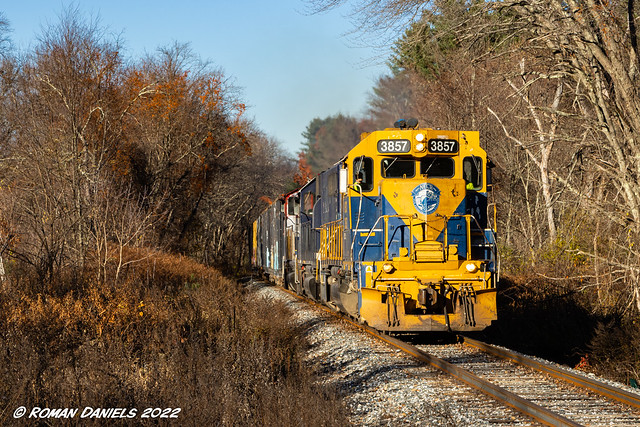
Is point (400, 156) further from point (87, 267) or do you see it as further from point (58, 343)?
point (87, 267)

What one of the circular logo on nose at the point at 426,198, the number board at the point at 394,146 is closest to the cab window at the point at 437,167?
the circular logo on nose at the point at 426,198

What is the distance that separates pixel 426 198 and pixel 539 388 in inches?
149

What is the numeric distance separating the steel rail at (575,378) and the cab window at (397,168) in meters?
3.05

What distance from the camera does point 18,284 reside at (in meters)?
11.6

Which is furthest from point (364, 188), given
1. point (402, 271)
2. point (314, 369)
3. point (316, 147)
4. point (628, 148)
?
point (316, 147)

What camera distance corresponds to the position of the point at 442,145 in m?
10.8

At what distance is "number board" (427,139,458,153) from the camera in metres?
10.7

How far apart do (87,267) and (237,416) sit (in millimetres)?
9964

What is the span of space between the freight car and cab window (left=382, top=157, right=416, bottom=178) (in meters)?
0.02

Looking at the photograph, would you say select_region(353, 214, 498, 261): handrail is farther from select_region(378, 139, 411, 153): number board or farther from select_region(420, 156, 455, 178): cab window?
select_region(378, 139, 411, 153): number board

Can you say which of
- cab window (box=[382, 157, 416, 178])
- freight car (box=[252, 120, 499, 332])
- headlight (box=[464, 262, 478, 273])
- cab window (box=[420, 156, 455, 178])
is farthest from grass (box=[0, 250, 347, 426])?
cab window (box=[420, 156, 455, 178])

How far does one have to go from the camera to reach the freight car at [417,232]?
10164 millimetres

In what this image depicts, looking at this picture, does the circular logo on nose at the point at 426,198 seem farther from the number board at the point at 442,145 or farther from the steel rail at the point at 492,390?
the steel rail at the point at 492,390

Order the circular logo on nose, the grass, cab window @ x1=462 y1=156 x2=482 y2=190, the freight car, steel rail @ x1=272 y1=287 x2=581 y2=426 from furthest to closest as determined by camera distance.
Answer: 1. cab window @ x1=462 y1=156 x2=482 y2=190
2. the circular logo on nose
3. the freight car
4. steel rail @ x1=272 y1=287 x2=581 y2=426
5. the grass
